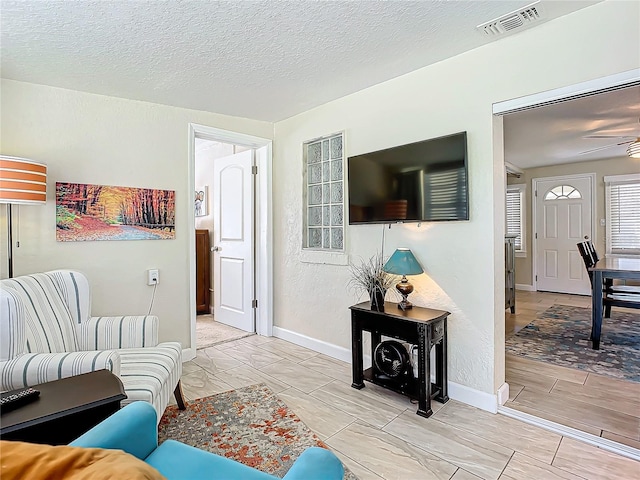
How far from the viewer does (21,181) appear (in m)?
2.27

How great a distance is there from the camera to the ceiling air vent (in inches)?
76.3

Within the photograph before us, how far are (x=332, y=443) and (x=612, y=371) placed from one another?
2597mm

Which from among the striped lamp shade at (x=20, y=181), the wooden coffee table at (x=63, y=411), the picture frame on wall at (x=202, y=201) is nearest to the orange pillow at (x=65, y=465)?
the wooden coffee table at (x=63, y=411)

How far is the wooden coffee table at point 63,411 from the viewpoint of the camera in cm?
128

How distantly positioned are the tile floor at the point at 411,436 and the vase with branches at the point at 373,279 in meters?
0.71

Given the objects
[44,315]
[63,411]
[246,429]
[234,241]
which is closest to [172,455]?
[63,411]

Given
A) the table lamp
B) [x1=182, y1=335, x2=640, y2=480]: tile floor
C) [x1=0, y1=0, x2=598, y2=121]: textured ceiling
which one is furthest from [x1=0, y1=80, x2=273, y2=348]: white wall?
the table lamp

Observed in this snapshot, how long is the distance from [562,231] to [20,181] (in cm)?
761

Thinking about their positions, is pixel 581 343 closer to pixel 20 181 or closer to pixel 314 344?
pixel 314 344

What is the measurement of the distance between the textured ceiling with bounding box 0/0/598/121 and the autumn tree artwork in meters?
0.85

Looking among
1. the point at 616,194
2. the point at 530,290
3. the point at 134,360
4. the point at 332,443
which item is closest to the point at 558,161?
the point at 616,194

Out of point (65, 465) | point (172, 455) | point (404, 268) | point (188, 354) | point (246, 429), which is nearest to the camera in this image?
point (65, 465)

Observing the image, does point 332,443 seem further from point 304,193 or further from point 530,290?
point 530,290

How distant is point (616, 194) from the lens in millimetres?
5883
